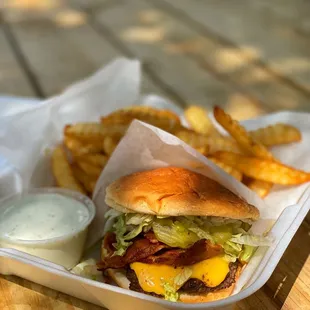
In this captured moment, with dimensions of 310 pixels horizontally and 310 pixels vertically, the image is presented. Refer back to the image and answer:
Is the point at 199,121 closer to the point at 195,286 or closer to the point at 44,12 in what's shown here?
the point at 195,286

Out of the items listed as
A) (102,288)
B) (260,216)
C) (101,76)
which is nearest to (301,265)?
(260,216)

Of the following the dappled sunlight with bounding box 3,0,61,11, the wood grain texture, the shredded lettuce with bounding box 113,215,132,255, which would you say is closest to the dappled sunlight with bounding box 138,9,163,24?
the wood grain texture

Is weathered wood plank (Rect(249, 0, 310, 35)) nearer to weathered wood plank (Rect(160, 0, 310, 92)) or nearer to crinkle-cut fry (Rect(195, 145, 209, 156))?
weathered wood plank (Rect(160, 0, 310, 92))

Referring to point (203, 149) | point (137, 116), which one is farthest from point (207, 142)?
point (137, 116)

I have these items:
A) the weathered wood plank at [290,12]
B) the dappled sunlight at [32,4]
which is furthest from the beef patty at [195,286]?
the dappled sunlight at [32,4]

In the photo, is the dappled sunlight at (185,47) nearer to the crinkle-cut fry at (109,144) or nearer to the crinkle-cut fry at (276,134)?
the crinkle-cut fry at (276,134)

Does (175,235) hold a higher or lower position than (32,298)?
higher
